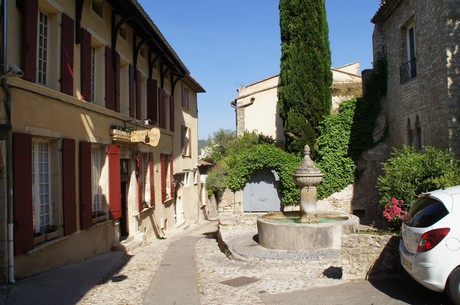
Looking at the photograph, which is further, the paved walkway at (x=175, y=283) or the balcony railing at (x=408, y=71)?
the balcony railing at (x=408, y=71)

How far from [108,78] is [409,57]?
9445 mm

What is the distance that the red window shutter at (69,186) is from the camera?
9.32 metres

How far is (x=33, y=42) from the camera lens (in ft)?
26.5

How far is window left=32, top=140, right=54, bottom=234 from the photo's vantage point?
848cm

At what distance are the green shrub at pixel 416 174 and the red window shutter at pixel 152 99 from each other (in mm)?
9143

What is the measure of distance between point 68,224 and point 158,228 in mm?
8894

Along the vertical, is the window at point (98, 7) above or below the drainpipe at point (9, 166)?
above

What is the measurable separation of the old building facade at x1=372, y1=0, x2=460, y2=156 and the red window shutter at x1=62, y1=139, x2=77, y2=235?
8913 mm

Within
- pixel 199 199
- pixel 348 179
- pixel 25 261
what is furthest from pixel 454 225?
pixel 199 199

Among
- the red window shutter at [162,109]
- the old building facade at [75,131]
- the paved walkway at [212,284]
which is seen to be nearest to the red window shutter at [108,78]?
the old building facade at [75,131]

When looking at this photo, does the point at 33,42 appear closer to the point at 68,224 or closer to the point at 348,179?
the point at 68,224

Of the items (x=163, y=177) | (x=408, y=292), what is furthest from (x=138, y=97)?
(x=408, y=292)

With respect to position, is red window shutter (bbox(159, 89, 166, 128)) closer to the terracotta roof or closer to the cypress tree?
the cypress tree

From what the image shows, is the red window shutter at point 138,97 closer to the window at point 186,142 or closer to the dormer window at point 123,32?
the dormer window at point 123,32
